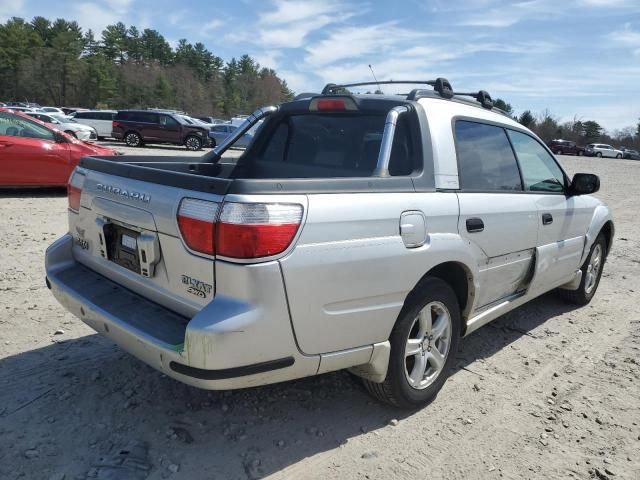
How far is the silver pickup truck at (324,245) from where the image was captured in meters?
2.25

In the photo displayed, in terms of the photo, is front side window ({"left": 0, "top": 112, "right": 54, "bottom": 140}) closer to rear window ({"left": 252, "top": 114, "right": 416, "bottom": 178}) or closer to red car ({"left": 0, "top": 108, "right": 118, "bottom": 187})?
red car ({"left": 0, "top": 108, "right": 118, "bottom": 187})

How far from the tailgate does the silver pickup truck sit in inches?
0.4

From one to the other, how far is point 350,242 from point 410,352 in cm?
93

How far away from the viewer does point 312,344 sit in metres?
2.44

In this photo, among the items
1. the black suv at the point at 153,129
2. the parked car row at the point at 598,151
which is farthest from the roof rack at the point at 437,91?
the parked car row at the point at 598,151

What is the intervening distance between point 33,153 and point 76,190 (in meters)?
7.28

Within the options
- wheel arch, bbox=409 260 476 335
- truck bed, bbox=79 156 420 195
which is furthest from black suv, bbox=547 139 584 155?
truck bed, bbox=79 156 420 195

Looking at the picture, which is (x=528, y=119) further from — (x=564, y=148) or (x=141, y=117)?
(x=141, y=117)

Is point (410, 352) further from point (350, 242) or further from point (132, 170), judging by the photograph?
point (132, 170)

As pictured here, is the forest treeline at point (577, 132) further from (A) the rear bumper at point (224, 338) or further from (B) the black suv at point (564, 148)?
(A) the rear bumper at point (224, 338)

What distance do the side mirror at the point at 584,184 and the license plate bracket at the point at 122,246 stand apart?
377 cm

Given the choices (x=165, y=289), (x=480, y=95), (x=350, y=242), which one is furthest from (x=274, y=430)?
(x=480, y=95)

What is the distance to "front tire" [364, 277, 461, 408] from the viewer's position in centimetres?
289

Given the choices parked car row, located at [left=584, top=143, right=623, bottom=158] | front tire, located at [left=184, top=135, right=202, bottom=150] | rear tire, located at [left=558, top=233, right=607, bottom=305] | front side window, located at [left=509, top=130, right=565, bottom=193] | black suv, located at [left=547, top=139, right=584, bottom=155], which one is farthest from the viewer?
parked car row, located at [left=584, top=143, right=623, bottom=158]
